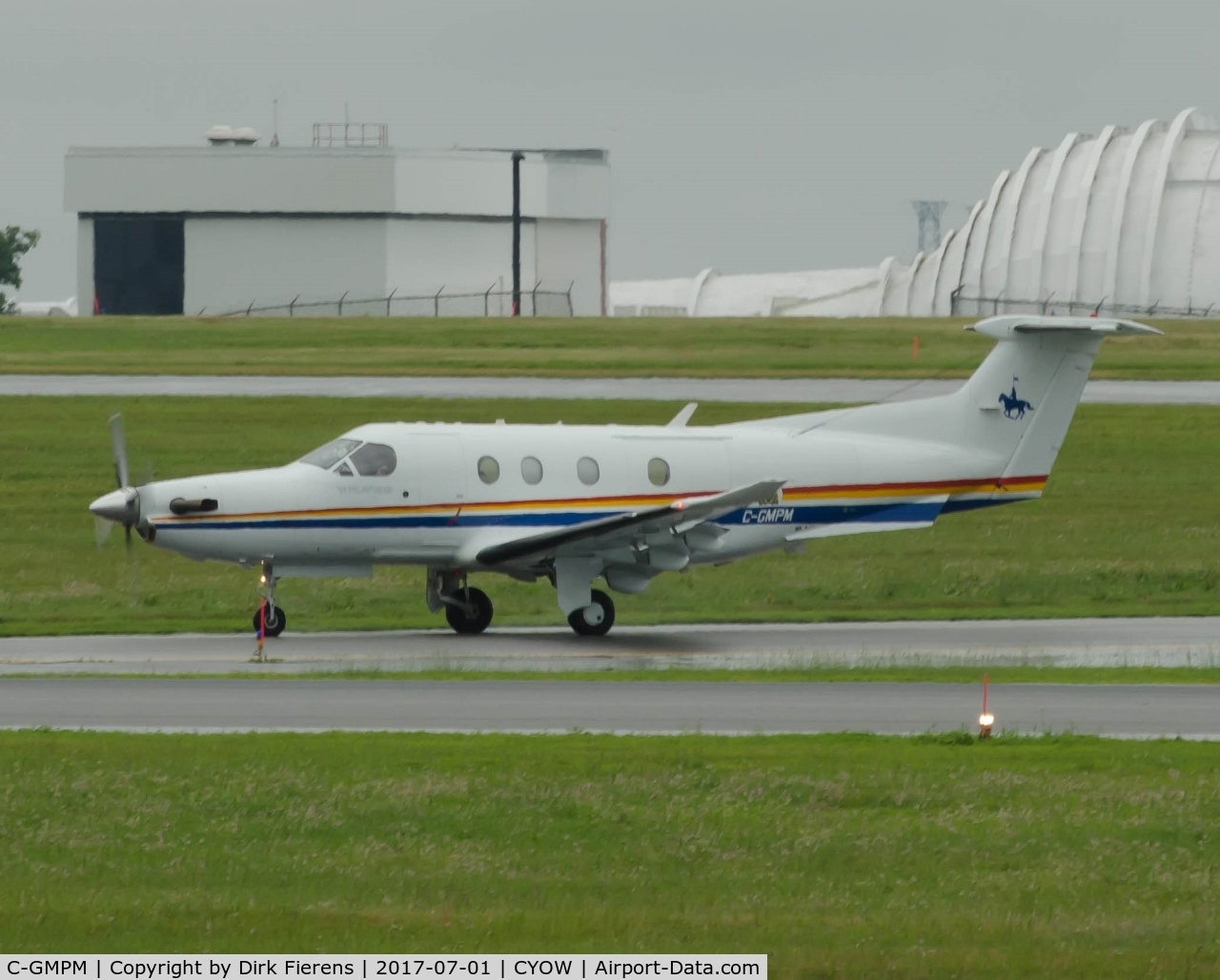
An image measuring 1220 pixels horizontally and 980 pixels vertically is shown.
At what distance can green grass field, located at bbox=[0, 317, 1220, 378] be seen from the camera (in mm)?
54844

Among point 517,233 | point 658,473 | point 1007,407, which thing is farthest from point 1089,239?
point 658,473

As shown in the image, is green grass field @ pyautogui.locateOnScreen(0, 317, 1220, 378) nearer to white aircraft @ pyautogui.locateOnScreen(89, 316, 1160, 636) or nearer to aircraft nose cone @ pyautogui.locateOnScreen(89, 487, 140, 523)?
white aircraft @ pyautogui.locateOnScreen(89, 316, 1160, 636)

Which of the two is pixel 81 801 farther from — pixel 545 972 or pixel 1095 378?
→ pixel 1095 378

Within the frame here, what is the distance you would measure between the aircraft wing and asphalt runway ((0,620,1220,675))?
1186mm

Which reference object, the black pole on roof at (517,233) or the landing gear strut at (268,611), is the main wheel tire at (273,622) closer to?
the landing gear strut at (268,611)

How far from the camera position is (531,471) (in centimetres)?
2612

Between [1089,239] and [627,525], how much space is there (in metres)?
71.1

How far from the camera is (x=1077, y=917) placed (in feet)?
35.9

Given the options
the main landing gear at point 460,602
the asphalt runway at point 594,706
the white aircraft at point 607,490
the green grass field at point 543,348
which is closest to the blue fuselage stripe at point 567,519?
the white aircraft at point 607,490

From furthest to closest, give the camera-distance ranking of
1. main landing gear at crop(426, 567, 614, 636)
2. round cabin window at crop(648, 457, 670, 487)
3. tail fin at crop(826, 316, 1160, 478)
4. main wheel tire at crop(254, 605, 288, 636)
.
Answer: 1. tail fin at crop(826, 316, 1160, 478)
2. main landing gear at crop(426, 567, 614, 636)
3. round cabin window at crop(648, 457, 670, 487)
4. main wheel tire at crop(254, 605, 288, 636)

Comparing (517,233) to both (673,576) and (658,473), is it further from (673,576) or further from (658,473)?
(658,473)

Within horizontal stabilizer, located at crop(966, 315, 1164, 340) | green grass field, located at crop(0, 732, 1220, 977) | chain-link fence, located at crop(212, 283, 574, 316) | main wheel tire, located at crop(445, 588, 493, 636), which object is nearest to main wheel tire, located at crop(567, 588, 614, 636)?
main wheel tire, located at crop(445, 588, 493, 636)

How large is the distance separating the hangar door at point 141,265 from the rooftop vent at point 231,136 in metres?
6.31

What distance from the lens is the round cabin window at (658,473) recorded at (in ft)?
87.0
